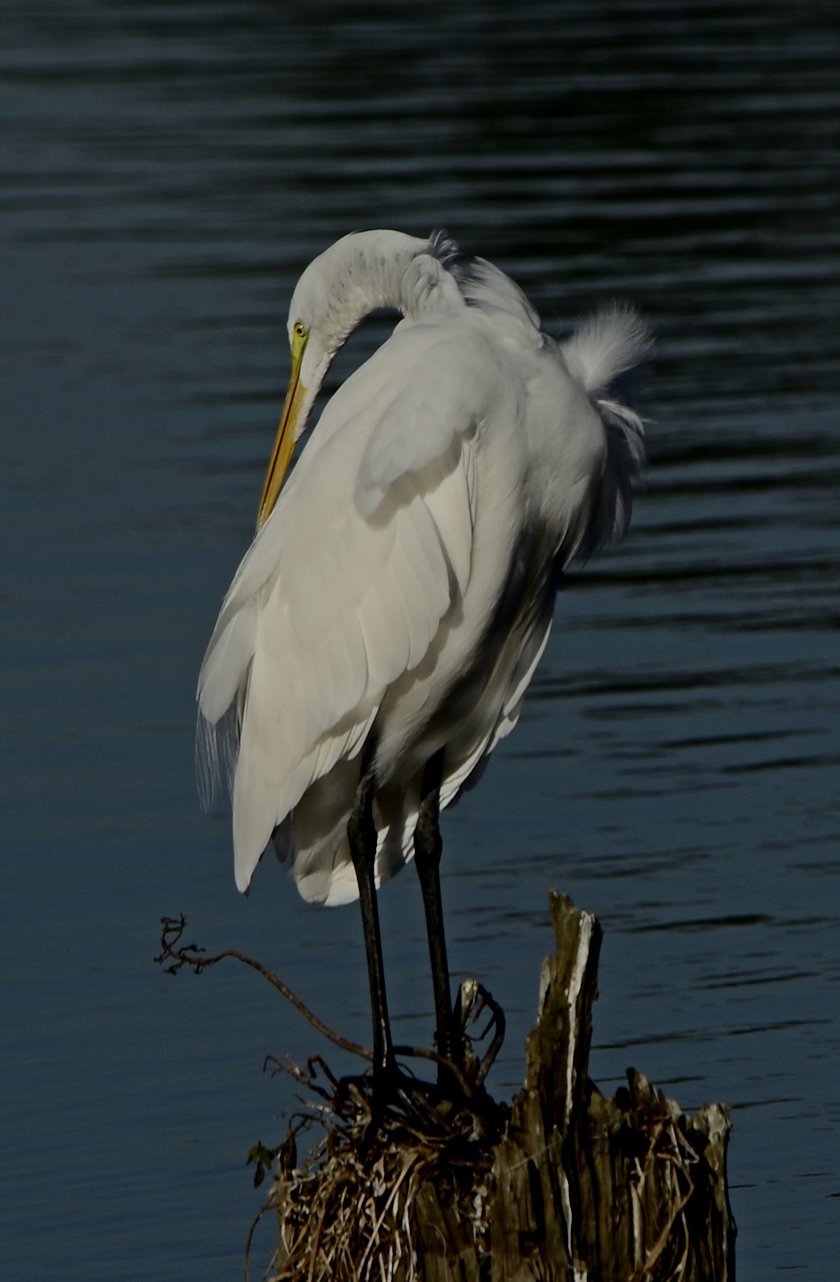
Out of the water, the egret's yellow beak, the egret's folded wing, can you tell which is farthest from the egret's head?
the water

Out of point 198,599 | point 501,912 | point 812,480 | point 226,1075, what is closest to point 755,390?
point 812,480

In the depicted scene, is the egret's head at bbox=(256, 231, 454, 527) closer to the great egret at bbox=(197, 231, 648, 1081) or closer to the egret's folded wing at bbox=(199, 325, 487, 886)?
the great egret at bbox=(197, 231, 648, 1081)

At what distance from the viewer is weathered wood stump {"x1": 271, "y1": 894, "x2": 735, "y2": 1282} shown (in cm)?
535

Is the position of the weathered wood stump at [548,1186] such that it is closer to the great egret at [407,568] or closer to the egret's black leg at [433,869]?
the great egret at [407,568]

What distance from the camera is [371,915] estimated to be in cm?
633

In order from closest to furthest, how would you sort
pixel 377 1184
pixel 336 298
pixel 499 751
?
pixel 377 1184 < pixel 336 298 < pixel 499 751

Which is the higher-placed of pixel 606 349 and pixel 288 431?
pixel 288 431

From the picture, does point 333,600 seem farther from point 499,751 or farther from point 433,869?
point 499,751

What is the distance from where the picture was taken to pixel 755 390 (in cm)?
1580

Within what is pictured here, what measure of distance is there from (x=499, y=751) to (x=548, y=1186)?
18.1ft

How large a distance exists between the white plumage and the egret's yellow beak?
0.66 feet

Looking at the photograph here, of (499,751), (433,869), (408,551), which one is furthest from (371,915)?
(499,751)

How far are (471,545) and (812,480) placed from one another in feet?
26.5

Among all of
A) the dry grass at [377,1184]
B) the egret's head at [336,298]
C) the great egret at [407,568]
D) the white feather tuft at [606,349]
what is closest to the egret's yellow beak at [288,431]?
the egret's head at [336,298]
